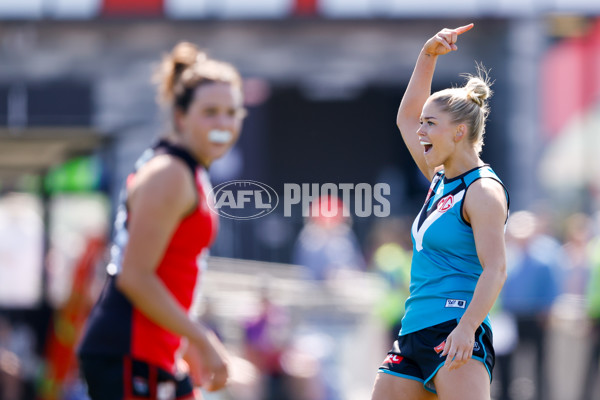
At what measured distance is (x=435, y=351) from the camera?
9.41ft

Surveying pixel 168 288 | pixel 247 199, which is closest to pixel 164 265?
pixel 168 288

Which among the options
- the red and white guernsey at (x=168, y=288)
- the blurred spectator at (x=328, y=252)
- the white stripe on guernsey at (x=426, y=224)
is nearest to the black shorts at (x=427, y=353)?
the white stripe on guernsey at (x=426, y=224)

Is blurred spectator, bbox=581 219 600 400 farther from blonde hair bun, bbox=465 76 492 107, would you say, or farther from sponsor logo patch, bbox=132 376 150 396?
blonde hair bun, bbox=465 76 492 107

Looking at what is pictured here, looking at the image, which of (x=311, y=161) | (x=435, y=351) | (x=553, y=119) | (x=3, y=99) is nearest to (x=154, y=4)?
(x=3, y=99)

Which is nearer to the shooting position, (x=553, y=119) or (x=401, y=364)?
(x=401, y=364)

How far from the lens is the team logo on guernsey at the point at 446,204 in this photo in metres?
2.85

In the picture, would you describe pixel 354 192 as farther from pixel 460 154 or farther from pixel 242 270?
pixel 242 270

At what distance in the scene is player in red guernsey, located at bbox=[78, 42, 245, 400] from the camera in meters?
3.52

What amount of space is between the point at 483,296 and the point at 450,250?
0.68ft

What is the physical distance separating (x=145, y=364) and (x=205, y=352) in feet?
0.86

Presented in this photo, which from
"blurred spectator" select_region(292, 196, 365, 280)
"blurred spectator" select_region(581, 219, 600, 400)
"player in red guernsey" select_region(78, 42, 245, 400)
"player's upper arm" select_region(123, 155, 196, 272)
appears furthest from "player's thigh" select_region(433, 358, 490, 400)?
"blurred spectator" select_region(292, 196, 365, 280)

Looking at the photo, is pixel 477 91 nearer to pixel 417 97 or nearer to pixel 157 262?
pixel 417 97

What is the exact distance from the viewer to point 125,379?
11.9 feet

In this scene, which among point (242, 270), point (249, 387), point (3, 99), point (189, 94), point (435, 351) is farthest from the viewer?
point (3, 99)
